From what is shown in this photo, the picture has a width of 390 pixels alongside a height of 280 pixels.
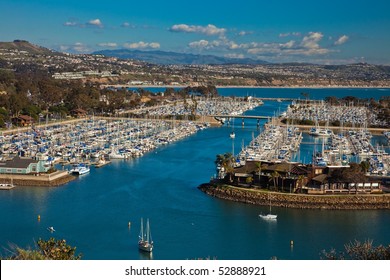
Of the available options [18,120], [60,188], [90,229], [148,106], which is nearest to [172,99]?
[148,106]

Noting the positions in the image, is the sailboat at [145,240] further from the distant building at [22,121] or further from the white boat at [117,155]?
the distant building at [22,121]

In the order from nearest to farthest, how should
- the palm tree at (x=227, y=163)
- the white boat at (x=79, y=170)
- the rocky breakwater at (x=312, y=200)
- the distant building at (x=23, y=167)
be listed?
1. the rocky breakwater at (x=312, y=200)
2. the palm tree at (x=227, y=163)
3. the distant building at (x=23, y=167)
4. the white boat at (x=79, y=170)

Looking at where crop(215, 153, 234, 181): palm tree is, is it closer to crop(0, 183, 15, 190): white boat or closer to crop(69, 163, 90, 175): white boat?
crop(69, 163, 90, 175): white boat

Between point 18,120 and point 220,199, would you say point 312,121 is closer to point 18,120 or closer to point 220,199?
point 18,120

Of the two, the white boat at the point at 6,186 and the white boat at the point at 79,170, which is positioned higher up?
the white boat at the point at 79,170

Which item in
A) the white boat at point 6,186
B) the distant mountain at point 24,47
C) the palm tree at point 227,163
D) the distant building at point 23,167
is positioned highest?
the distant mountain at point 24,47

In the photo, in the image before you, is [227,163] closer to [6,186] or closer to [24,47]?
[6,186]

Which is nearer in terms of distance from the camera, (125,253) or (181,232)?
(125,253)

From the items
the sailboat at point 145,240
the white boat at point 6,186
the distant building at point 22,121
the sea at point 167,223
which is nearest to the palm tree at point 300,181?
the sea at point 167,223
